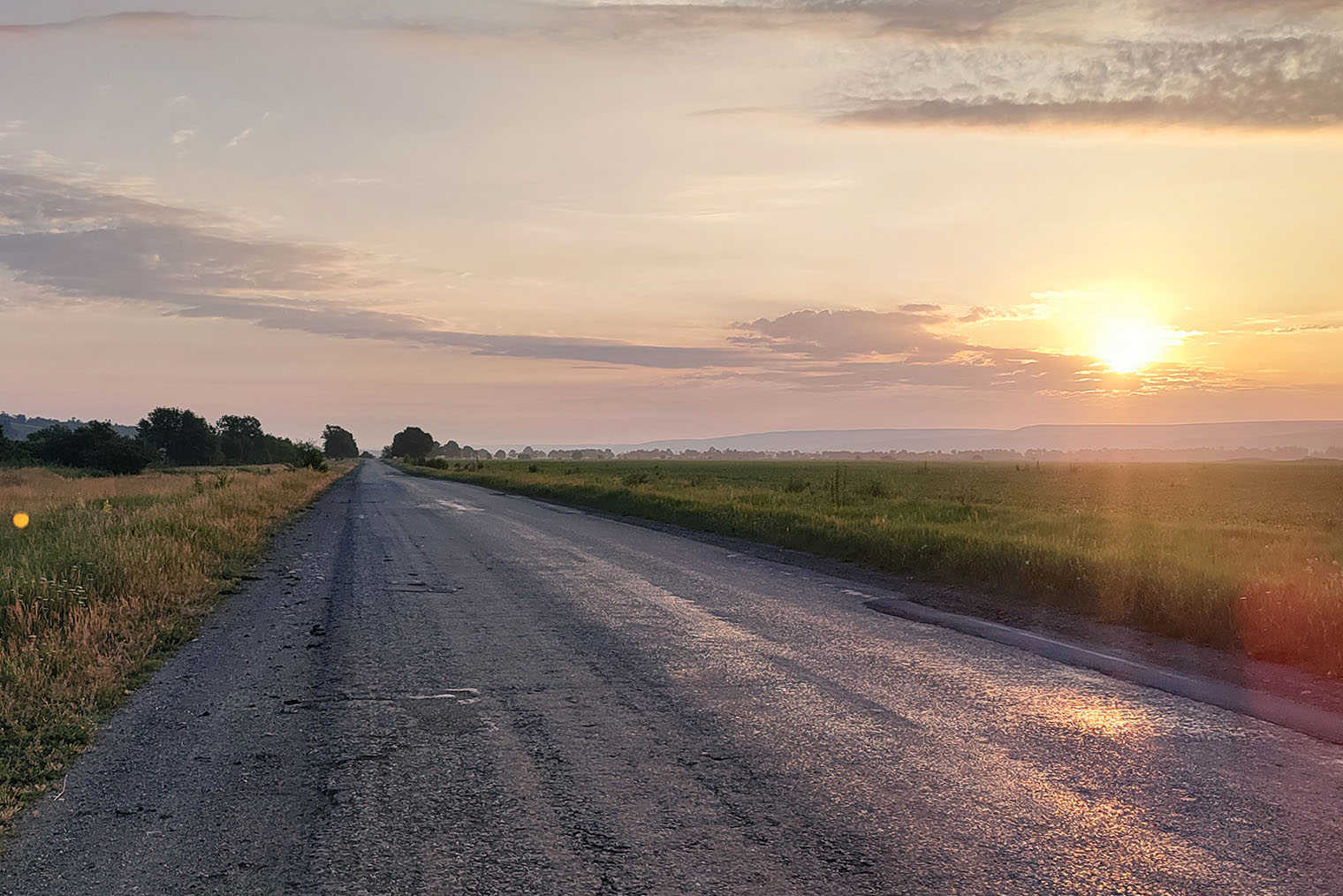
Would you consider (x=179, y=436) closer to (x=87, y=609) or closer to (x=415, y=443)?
(x=415, y=443)

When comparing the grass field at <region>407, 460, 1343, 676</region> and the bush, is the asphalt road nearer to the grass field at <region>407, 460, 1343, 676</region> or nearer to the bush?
the grass field at <region>407, 460, 1343, 676</region>

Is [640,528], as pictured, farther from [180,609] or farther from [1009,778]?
[1009,778]

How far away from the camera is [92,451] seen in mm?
75188

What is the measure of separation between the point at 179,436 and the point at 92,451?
4763 centimetres

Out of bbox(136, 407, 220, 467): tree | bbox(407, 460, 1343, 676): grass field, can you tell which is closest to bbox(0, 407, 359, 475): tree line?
bbox(136, 407, 220, 467): tree

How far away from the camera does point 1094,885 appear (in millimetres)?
3719

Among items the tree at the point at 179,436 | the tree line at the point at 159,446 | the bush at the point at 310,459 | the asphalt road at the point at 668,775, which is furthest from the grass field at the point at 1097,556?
the tree at the point at 179,436

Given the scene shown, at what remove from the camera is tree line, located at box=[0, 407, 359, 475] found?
74575 mm

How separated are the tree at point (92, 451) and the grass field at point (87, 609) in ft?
203

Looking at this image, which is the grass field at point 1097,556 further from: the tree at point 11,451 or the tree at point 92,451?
the tree at point 11,451

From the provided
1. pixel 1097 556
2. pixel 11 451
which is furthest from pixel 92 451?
pixel 1097 556

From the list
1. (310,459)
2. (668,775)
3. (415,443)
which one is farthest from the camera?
(415,443)

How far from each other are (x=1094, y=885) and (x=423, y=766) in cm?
349

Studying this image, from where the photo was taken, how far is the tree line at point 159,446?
245 ft
